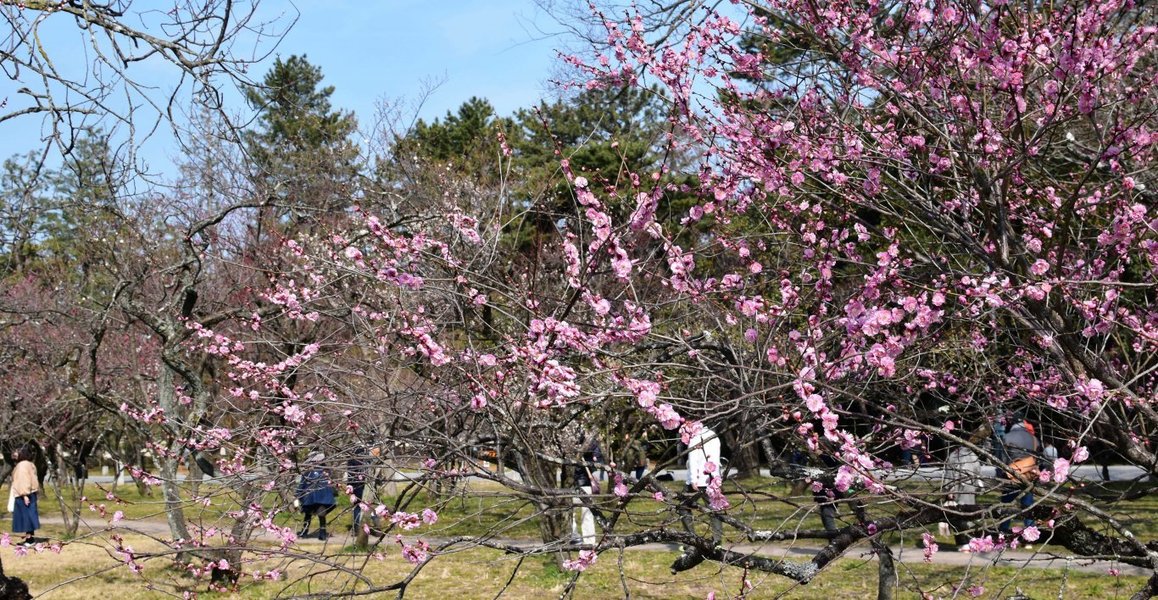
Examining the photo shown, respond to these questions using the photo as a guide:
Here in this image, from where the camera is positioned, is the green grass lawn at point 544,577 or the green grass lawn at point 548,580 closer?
the green grass lawn at point 544,577

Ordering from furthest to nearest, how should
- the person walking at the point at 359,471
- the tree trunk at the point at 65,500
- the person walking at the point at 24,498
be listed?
1. the tree trunk at the point at 65,500
2. the person walking at the point at 24,498
3. the person walking at the point at 359,471

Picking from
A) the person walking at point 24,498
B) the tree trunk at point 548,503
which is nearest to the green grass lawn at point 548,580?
the tree trunk at point 548,503

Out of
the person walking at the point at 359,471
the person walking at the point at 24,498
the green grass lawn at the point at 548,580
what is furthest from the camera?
the person walking at the point at 24,498

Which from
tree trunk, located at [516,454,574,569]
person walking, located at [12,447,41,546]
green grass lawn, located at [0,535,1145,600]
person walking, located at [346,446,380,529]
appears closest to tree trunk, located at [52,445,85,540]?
person walking, located at [12,447,41,546]

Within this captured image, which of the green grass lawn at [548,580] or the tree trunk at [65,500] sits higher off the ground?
the tree trunk at [65,500]

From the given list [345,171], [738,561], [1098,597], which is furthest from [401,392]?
[345,171]

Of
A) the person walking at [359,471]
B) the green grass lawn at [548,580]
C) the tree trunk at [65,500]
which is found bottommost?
the green grass lawn at [548,580]

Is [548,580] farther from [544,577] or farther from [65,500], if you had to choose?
[65,500]

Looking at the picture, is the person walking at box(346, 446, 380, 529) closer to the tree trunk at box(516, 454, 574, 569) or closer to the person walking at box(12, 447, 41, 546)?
the tree trunk at box(516, 454, 574, 569)

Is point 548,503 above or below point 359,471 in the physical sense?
below

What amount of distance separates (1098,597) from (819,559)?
455 centimetres

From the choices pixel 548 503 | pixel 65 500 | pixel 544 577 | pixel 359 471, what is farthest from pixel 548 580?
pixel 65 500

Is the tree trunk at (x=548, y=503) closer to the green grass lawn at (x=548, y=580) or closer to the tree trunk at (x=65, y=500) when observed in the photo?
the green grass lawn at (x=548, y=580)

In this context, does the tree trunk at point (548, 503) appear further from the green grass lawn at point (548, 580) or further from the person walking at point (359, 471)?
the person walking at point (359, 471)
